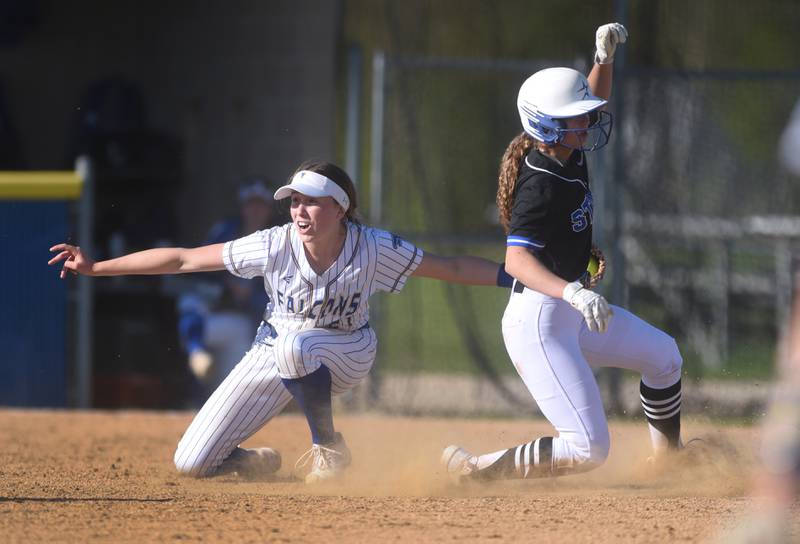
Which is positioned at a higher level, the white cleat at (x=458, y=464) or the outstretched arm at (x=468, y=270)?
the outstretched arm at (x=468, y=270)

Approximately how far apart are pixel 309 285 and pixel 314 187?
0.42 metres

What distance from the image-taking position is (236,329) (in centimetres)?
801

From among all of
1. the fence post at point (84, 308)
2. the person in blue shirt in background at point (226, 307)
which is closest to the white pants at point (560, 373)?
the person in blue shirt in background at point (226, 307)

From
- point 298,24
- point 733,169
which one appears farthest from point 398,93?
point 733,169

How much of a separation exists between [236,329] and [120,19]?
385cm

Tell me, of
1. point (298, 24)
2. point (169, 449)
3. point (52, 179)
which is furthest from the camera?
point (298, 24)

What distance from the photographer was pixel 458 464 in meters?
4.89

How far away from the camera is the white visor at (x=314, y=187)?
478cm

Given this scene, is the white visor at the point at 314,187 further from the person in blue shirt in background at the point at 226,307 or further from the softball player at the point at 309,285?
the person in blue shirt in background at the point at 226,307

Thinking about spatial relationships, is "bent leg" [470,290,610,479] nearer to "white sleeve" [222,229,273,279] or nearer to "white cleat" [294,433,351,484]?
"white cleat" [294,433,351,484]

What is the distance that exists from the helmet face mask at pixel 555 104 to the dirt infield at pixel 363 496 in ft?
4.59

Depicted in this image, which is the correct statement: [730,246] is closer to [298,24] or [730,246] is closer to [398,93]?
[398,93]

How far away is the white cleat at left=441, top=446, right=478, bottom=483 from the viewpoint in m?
4.85

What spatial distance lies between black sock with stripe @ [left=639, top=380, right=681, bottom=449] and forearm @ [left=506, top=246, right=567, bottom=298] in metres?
0.86
